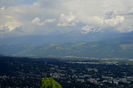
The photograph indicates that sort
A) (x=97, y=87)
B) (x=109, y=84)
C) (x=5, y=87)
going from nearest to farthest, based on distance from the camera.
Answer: (x=5, y=87) → (x=97, y=87) → (x=109, y=84)

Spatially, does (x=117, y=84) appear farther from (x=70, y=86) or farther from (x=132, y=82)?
(x=70, y=86)

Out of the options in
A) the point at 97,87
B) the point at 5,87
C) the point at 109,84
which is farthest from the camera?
the point at 109,84

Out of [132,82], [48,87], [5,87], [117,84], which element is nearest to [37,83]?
[5,87]

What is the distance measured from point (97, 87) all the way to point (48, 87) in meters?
89.4

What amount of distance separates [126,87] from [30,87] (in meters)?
55.4

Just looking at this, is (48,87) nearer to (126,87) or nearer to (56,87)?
(56,87)

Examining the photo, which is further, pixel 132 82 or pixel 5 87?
pixel 132 82

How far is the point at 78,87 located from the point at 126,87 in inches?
1134

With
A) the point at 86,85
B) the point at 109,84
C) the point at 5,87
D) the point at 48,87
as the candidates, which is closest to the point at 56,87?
the point at 48,87

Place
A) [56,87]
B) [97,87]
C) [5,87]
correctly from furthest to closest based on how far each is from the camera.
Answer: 1. [97,87]
2. [5,87]
3. [56,87]

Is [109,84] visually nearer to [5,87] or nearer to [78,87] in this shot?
[78,87]

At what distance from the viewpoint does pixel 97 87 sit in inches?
6142

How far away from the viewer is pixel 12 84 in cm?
15688

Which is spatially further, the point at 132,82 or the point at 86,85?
the point at 132,82
